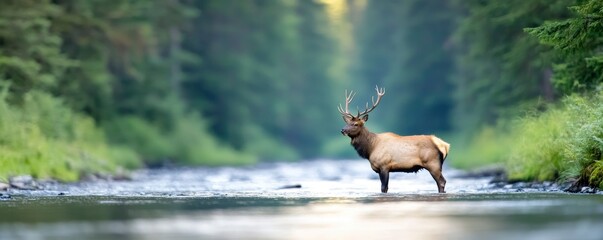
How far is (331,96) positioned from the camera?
9862cm

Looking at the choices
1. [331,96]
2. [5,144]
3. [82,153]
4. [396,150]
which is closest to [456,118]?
[331,96]

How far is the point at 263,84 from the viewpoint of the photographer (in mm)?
75500

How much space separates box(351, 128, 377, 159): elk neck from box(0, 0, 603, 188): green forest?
361 centimetres

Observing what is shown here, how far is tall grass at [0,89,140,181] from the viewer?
31141mm

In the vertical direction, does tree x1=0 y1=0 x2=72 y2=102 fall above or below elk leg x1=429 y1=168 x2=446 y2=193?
above

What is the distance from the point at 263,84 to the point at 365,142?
51.2m

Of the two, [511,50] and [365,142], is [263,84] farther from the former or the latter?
[365,142]

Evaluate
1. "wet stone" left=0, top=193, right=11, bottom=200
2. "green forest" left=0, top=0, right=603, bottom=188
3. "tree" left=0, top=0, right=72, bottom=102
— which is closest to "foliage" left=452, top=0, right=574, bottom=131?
"green forest" left=0, top=0, right=603, bottom=188

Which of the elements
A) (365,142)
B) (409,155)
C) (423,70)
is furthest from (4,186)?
(423,70)

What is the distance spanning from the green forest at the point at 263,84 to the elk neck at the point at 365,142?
361cm

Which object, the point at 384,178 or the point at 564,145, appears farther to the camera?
the point at 564,145

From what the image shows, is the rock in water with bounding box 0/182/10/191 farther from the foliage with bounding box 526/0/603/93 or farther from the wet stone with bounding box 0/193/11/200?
the foliage with bounding box 526/0/603/93

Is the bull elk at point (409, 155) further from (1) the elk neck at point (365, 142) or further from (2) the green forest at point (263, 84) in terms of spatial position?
(2) the green forest at point (263, 84)

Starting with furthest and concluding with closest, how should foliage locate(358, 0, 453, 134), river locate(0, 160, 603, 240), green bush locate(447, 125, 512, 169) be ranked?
foliage locate(358, 0, 453, 134)
green bush locate(447, 125, 512, 169)
river locate(0, 160, 603, 240)
